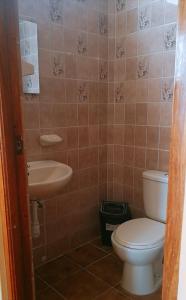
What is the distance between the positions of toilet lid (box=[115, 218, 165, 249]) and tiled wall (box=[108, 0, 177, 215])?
1.30 ft

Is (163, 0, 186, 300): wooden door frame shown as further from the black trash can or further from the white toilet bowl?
the black trash can

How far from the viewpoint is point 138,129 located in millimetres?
2146

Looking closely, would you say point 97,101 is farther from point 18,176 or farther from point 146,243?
point 18,176

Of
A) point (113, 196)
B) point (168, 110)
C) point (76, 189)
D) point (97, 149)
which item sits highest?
point (168, 110)

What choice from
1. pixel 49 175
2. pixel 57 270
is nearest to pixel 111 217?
pixel 57 270

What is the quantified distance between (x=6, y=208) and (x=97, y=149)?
1.43 meters

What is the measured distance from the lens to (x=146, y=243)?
159 centimetres

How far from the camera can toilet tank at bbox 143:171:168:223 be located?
185cm

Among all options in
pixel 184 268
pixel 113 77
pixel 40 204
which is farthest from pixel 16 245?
pixel 113 77

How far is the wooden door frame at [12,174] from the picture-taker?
84 centimetres

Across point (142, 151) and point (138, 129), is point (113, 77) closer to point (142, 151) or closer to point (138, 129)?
point (138, 129)

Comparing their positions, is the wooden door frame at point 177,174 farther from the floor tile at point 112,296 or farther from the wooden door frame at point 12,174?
the floor tile at point 112,296

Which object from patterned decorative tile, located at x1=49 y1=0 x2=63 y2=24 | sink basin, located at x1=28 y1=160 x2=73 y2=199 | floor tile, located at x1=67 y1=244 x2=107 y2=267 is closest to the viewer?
sink basin, located at x1=28 y1=160 x2=73 y2=199

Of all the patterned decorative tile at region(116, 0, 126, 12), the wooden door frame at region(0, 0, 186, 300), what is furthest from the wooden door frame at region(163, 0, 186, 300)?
the patterned decorative tile at region(116, 0, 126, 12)
